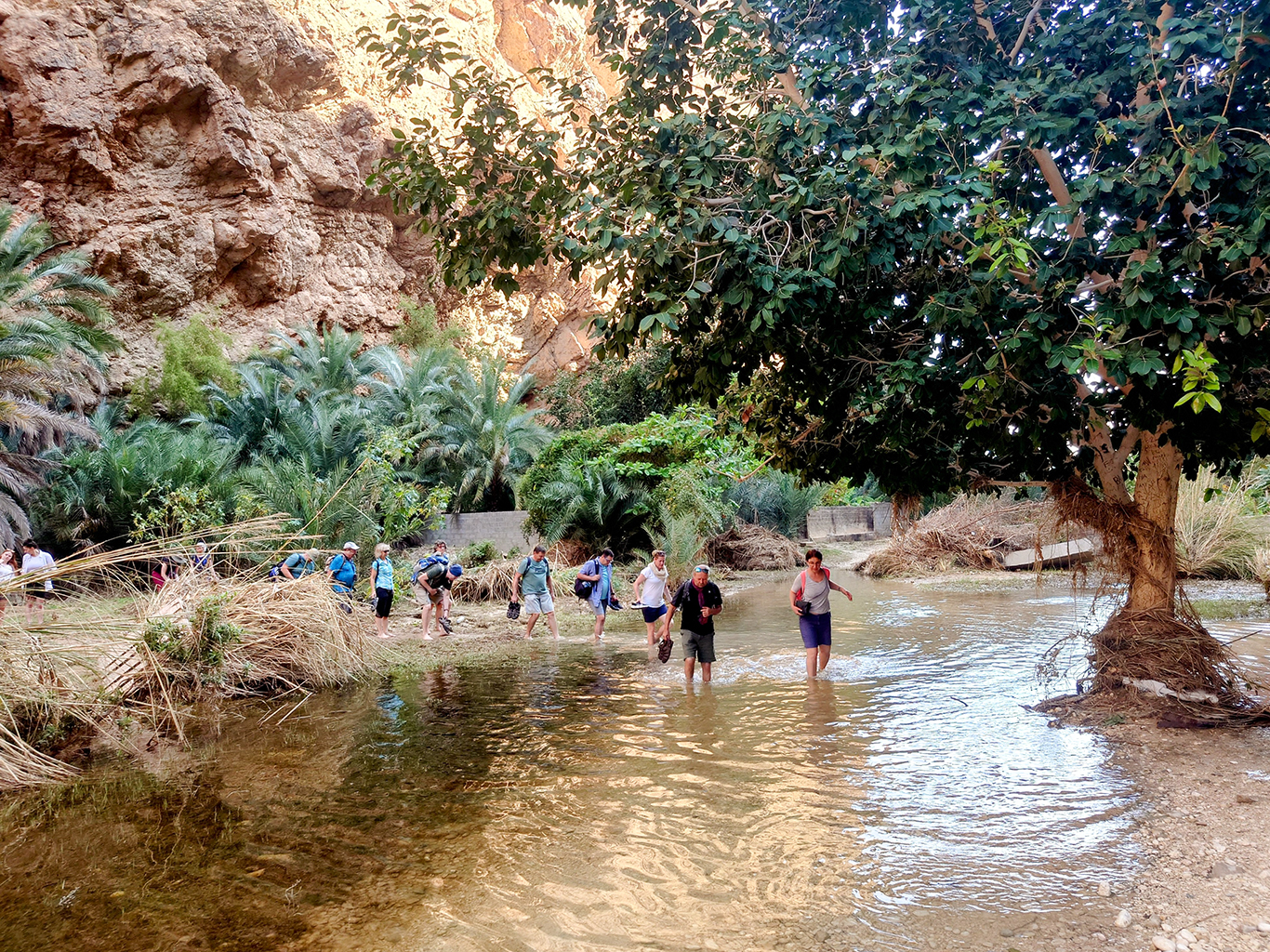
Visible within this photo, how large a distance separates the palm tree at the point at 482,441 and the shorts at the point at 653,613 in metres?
15.8

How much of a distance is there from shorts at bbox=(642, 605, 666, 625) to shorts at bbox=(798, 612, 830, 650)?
317 cm

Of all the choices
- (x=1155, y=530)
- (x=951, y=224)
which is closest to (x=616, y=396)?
(x=1155, y=530)

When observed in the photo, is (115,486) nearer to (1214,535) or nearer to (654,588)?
(654,588)

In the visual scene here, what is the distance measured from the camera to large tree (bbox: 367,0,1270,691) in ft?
19.3

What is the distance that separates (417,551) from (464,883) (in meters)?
19.3

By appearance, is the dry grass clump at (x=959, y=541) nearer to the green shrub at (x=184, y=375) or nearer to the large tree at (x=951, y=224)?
the large tree at (x=951, y=224)

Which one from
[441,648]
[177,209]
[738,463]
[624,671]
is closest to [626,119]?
[624,671]

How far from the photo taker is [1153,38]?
20.1 ft

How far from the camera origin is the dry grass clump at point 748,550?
2686 centimetres

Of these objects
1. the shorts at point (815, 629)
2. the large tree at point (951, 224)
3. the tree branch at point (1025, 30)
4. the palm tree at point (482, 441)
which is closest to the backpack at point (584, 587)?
the shorts at point (815, 629)

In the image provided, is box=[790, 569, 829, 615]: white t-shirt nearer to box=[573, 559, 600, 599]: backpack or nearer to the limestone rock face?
box=[573, 559, 600, 599]: backpack

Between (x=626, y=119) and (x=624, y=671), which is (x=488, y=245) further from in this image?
(x=624, y=671)

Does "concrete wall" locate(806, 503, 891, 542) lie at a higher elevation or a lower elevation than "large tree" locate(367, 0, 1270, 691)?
lower

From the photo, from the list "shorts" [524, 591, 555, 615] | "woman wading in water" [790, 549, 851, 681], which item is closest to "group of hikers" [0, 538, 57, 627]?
"shorts" [524, 591, 555, 615]
